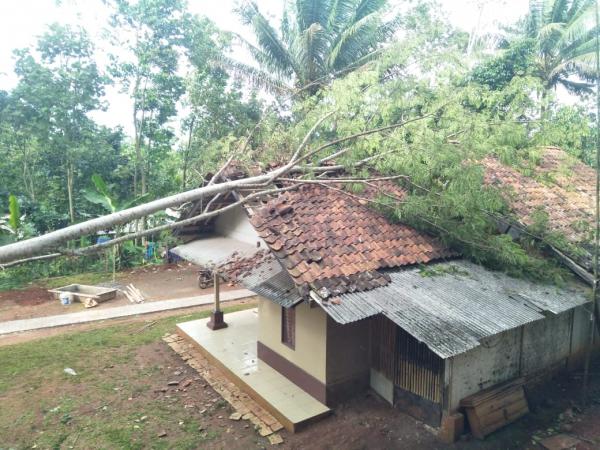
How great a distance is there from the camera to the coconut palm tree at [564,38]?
725 inches

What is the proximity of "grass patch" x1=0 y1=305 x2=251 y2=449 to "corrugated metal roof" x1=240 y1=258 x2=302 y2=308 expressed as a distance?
2.63 metres

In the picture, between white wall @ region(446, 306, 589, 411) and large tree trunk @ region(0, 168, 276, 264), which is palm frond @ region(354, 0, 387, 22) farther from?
large tree trunk @ region(0, 168, 276, 264)

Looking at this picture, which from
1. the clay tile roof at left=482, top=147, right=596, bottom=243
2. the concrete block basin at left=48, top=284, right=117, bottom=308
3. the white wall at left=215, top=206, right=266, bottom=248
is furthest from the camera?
the concrete block basin at left=48, top=284, right=117, bottom=308

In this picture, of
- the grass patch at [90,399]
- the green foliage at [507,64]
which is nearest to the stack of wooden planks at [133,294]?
the grass patch at [90,399]

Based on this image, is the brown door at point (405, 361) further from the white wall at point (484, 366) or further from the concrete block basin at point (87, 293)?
the concrete block basin at point (87, 293)

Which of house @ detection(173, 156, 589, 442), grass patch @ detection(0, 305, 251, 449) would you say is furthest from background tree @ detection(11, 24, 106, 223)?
house @ detection(173, 156, 589, 442)

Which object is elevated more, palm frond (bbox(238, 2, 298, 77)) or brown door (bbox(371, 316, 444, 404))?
palm frond (bbox(238, 2, 298, 77))

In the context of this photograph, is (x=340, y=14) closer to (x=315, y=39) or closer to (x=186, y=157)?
(x=315, y=39)

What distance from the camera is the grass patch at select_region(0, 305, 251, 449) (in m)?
7.26

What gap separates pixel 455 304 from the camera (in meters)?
6.55

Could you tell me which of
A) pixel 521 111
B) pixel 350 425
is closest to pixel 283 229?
pixel 350 425

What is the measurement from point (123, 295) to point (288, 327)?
9.93m

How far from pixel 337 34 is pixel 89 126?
40.6 feet

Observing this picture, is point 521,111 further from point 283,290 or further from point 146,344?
point 146,344
